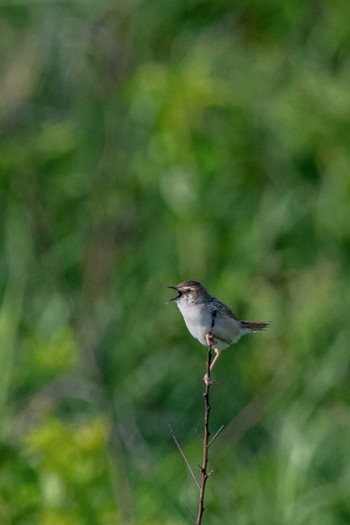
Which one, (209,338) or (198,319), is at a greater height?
(198,319)

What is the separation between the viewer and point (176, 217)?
8719 mm

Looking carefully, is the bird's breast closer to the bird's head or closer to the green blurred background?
the bird's head

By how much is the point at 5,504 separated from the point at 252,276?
3.30 meters

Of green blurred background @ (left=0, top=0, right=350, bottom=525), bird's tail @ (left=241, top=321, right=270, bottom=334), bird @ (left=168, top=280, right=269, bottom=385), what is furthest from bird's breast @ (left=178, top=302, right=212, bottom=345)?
green blurred background @ (left=0, top=0, right=350, bottom=525)

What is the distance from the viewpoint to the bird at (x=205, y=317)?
3508 mm

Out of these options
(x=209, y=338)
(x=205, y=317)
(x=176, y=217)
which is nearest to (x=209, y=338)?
(x=209, y=338)

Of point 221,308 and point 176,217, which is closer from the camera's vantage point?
point 221,308

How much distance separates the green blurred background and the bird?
3.22 metres

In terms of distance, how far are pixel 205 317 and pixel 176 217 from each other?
5.22 metres

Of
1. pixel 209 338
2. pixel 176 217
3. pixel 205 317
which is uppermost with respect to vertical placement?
pixel 176 217

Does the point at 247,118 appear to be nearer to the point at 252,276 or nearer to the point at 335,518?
the point at 252,276

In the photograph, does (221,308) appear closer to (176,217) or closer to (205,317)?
(205,317)

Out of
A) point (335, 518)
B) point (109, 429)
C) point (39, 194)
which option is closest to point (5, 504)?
point (109, 429)

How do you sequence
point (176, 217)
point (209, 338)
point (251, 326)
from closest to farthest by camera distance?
point (209, 338) → point (251, 326) → point (176, 217)
